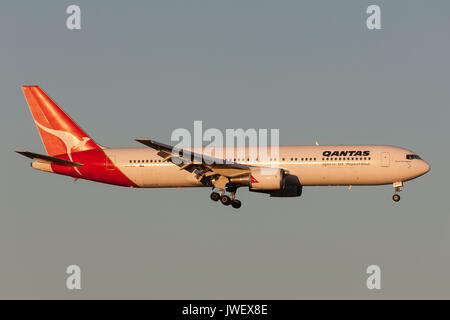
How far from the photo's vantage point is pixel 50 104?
87.6 meters

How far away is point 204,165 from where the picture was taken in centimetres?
7775

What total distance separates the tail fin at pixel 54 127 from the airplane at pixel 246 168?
160 cm

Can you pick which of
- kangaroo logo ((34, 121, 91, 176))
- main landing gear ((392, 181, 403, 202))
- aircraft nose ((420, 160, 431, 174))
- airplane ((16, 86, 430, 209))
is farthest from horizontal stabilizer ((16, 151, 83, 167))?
aircraft nose ((420, 160, 431, 174))

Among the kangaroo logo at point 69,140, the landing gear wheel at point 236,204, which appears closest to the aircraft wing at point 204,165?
the landing gear wheel at point 236,204

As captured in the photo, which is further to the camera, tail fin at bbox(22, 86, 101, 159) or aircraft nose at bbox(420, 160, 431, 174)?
tail fin at bbox(22, 86, 101, 159)

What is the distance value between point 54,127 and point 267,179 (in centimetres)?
2170

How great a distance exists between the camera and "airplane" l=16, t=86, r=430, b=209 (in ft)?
255

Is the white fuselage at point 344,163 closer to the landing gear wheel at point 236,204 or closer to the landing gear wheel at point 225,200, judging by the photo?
the landing gear wheel at point 225,200

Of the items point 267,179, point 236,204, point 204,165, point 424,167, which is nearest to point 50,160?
Result: point 204,165

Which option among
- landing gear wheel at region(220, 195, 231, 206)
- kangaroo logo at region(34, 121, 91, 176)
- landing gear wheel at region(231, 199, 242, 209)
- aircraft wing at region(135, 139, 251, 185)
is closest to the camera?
aircraft wing at region(135, 139, 251, 185)

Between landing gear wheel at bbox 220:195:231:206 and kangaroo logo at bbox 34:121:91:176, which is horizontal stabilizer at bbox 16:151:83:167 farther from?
landing gear wheel at bbox 220:195:231:206
